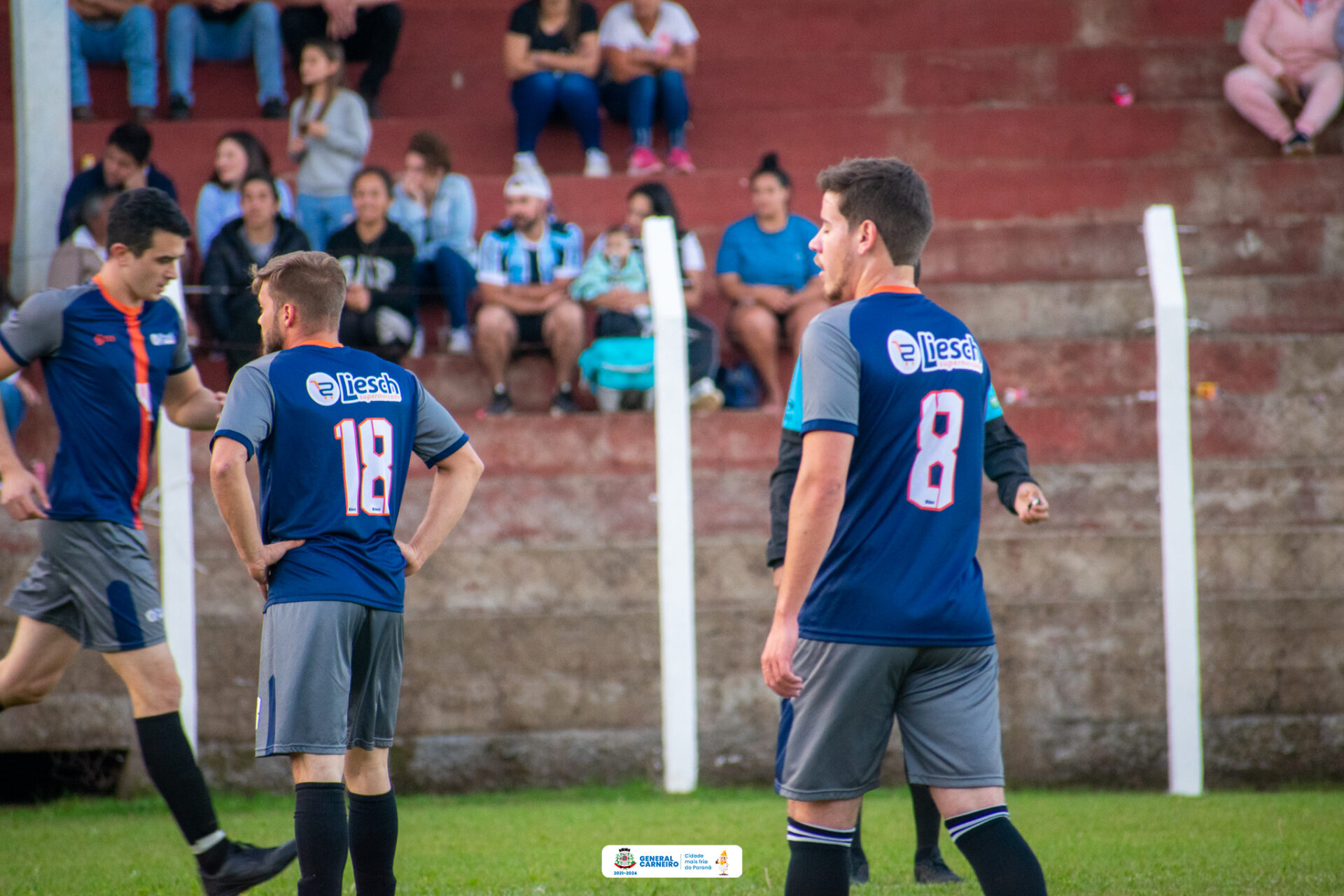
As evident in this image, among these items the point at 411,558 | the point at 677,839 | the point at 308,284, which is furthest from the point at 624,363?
the point at 308,284

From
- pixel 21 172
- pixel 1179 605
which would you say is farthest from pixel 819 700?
pixel 21 172

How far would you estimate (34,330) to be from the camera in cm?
468

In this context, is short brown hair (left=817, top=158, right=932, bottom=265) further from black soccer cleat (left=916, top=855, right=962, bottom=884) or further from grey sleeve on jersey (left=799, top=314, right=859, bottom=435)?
black soccer cleat (left=916, top=855, right=962, bottom=884)

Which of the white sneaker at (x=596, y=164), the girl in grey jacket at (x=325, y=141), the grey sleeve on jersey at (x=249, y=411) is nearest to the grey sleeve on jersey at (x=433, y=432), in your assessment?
the grey sleeve on jersey at (x=249, y=411)

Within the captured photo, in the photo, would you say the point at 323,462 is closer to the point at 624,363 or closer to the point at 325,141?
the point at 624,363

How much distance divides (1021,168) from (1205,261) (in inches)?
64.2

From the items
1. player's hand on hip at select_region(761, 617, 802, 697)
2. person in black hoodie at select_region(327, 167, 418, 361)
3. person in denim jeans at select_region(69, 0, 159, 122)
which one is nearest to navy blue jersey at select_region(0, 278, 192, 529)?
player's hand on hip at select_region(761, 617, 802, 697)

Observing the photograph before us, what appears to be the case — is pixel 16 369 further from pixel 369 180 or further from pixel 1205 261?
pixel 1205 261

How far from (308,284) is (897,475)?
1.69 m

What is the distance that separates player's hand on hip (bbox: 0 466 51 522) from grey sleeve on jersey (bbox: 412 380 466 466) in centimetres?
147

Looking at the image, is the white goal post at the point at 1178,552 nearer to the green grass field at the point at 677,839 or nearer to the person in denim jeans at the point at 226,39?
the green grass field at the point at 677,839

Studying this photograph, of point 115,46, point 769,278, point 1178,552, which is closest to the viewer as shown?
Result: point 1178,552

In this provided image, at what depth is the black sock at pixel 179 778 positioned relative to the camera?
14.6 ft

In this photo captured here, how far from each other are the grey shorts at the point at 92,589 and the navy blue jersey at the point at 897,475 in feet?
8.39
